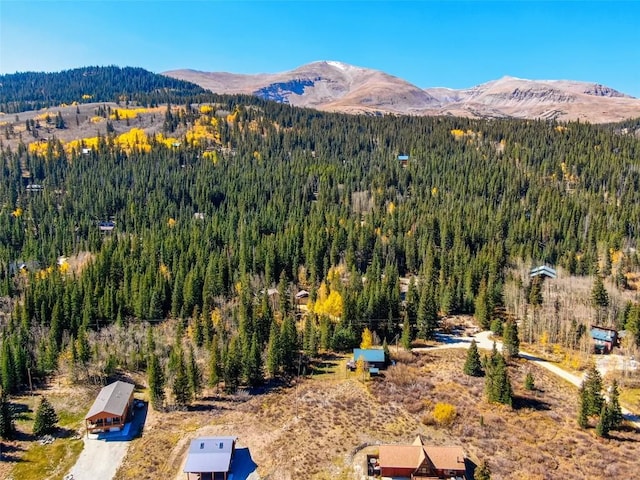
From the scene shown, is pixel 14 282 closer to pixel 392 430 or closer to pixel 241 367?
pixel 241 367

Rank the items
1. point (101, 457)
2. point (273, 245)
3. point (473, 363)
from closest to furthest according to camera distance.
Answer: point (101, 457) < point (473, 363) < point (273, 245)

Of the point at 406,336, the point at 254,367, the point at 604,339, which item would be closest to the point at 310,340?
the point at 254,367

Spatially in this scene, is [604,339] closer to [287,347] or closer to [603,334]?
[603,334]

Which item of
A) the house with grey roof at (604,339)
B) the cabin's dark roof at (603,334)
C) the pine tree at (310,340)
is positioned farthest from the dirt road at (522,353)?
the pine tree at (310,340)

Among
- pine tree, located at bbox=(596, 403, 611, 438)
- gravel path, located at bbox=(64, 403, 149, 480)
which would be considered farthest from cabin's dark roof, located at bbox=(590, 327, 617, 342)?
gravel path, located at bbox=(64, 403, 149, 480)

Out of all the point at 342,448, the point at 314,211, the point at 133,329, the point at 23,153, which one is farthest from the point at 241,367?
the point at 23,153

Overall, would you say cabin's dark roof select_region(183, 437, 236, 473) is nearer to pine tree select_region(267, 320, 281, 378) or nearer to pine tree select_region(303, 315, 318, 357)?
pine tree select_region(267, 320, 281, 378)
